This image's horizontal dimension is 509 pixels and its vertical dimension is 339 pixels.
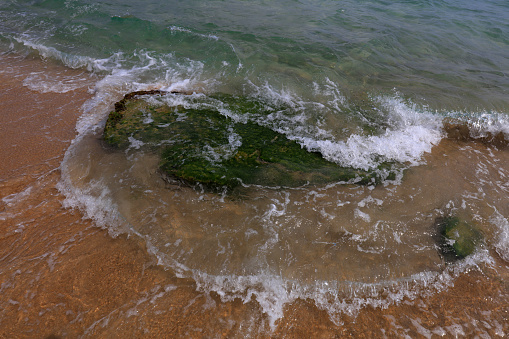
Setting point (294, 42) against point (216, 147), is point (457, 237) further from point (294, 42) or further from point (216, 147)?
point (294, 42)

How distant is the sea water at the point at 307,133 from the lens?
3777 millimetres

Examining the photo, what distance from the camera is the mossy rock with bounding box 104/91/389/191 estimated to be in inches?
197

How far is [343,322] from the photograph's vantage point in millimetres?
3232

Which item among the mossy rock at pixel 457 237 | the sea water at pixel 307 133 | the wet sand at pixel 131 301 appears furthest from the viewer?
the mossy rock at pixel 457 237

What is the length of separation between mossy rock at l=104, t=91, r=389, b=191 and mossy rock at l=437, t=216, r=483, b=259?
1.42 metres

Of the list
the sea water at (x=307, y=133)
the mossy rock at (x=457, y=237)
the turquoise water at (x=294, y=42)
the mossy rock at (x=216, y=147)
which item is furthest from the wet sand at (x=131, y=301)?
the turquoise water at (x=294, y=42)

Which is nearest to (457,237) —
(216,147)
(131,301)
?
(216,147)

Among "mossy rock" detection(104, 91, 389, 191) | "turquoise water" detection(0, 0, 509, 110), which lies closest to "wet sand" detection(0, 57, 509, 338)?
"mossy rock" detection(104, 91, 389, 191)

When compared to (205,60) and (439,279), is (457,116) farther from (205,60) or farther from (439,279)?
(205,60)

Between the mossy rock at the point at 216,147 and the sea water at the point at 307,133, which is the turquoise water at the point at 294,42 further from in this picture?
the mossy rock at the point at 216,147

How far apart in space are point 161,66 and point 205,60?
1.64 metres

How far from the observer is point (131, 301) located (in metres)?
3.28

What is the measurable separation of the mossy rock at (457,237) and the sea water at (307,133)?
0.39 ft

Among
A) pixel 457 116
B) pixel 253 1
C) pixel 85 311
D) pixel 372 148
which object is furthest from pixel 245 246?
pixel 253 1
